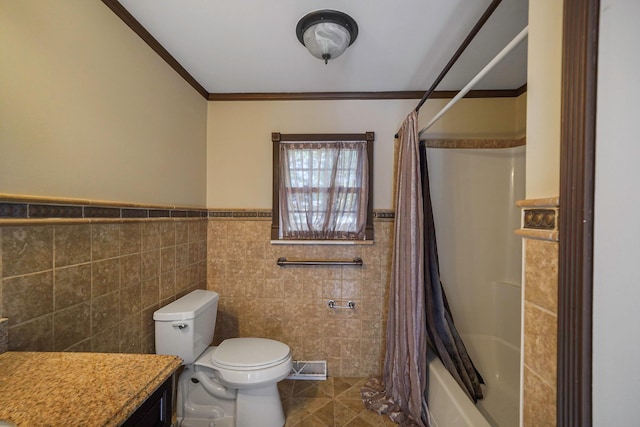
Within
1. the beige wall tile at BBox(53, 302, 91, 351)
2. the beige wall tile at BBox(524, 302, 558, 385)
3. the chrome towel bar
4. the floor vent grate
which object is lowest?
the floor vent grate

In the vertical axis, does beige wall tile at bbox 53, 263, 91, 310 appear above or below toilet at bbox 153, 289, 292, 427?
above

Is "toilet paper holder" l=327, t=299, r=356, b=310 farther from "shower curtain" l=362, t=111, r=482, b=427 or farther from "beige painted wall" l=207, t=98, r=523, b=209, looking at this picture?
"beige painted wall" l=207, t=98, r=523, b=209

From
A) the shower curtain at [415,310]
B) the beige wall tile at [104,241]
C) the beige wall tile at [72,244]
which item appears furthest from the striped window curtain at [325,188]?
the beige wall tile at [72,244]

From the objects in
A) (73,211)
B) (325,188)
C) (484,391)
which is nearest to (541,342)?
(484,391)

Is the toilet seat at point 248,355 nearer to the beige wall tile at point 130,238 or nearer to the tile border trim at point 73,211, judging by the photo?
the beige wall tile at point 130,238

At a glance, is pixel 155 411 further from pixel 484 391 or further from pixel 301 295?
pixel 484 391

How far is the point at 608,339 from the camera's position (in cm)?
49

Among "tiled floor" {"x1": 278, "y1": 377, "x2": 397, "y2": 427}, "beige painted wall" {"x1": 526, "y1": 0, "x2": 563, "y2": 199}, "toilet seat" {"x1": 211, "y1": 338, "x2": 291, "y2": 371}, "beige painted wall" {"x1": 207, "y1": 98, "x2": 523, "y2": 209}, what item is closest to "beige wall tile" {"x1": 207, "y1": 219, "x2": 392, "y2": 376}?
"tiled floor" {"x1": 278, "y1": 377, "x2": 397, "y2": 427}

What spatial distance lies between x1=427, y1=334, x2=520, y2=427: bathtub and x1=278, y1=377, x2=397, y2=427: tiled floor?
1.35ft

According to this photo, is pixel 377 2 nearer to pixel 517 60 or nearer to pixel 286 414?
pixel 517 60

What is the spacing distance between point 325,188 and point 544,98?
1429 mm

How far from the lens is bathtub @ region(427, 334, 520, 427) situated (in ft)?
3.87

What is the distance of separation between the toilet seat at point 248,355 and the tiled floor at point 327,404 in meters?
0.47

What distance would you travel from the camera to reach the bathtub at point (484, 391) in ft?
3.87
